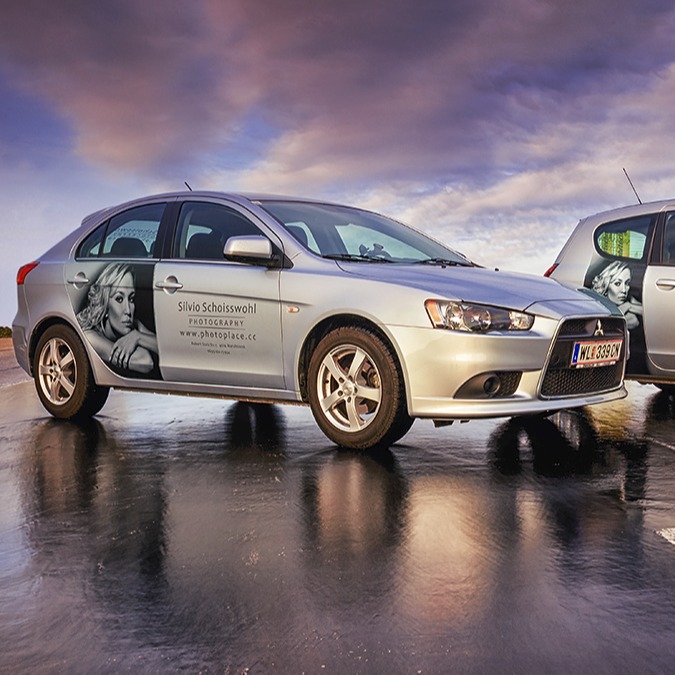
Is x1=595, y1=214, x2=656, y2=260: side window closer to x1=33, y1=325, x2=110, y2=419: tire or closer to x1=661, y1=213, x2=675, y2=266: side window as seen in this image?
x1=661, y1=213, x2=675, y2=266: side window

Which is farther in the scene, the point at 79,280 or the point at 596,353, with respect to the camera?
the point at 79,280

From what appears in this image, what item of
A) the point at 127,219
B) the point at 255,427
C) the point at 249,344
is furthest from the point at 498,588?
the point at 127,219

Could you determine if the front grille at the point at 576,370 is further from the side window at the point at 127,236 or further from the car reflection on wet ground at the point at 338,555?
the side window at the point at 127,236

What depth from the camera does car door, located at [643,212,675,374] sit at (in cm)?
819

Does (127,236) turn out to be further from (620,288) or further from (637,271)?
(637,271)

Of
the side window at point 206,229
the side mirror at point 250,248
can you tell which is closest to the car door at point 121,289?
the side window at point 206,229

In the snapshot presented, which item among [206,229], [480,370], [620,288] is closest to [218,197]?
[206,229]

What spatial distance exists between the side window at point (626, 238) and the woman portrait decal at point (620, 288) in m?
0.13

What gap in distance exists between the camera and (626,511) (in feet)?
15.6

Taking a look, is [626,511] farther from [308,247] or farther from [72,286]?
[72,286]

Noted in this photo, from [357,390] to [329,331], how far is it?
0.48 m

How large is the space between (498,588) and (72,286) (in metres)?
5.51

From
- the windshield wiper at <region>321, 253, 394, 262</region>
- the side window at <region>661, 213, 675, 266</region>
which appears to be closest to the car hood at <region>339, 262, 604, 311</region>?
the windshield wiper at <region>321, 253, 394, 262</region>

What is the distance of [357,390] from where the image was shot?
20.8ft
